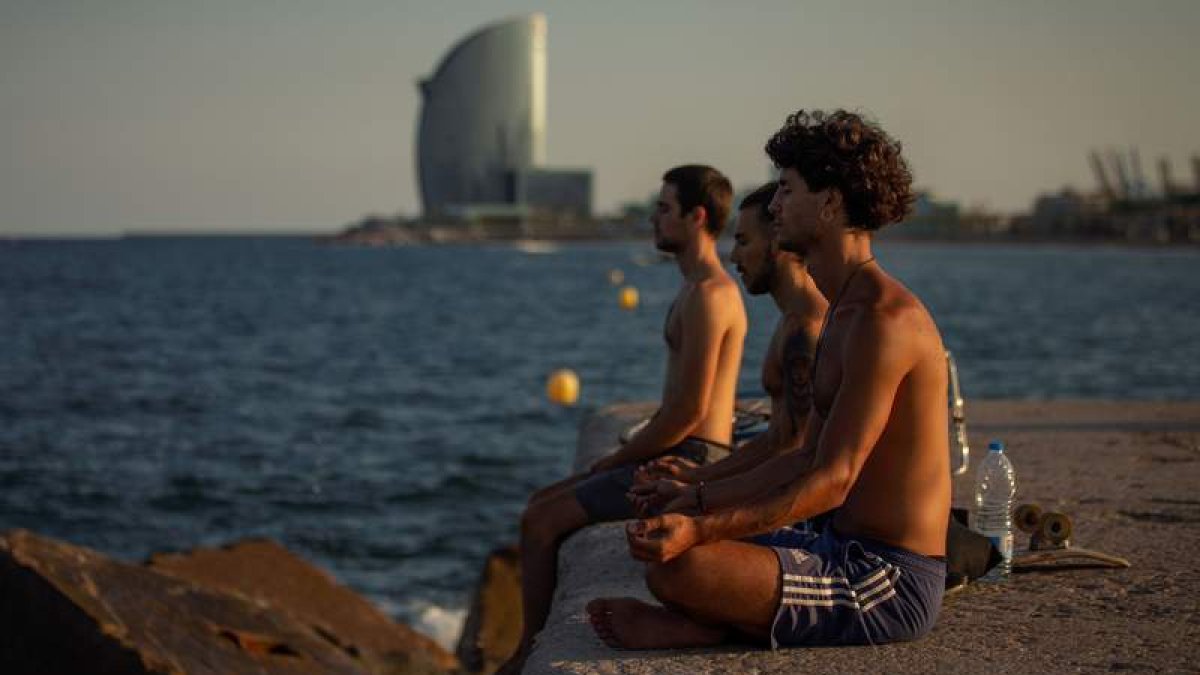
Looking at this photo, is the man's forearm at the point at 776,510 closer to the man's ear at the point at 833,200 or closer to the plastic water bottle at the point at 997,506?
the man's ear at the point at 833,200

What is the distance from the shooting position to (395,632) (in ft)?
25.8

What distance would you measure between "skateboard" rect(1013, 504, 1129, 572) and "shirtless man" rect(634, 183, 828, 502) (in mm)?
896

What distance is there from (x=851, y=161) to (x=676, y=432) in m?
1.76

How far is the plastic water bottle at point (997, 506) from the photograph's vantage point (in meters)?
4.74

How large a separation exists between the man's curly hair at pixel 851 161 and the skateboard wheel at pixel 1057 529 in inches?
65.4

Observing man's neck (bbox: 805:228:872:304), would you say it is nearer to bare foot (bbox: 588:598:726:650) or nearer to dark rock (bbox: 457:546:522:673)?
bare foot (bbox: 588:598:726:650)

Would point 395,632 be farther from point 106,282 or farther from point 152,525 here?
point 106,282

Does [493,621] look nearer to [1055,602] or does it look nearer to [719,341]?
[719,341]

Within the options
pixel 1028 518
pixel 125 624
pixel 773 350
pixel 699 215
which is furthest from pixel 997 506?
pixel 125 624

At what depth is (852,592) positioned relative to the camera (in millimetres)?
3594

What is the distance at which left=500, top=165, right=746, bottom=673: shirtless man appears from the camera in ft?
16.7

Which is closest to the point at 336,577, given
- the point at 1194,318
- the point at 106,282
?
the point at 1194,318

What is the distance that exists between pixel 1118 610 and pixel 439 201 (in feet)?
440

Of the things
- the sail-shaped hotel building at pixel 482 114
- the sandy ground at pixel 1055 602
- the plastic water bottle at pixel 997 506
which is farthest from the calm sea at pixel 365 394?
the sail-shaped hotel building at pixel 482 114
